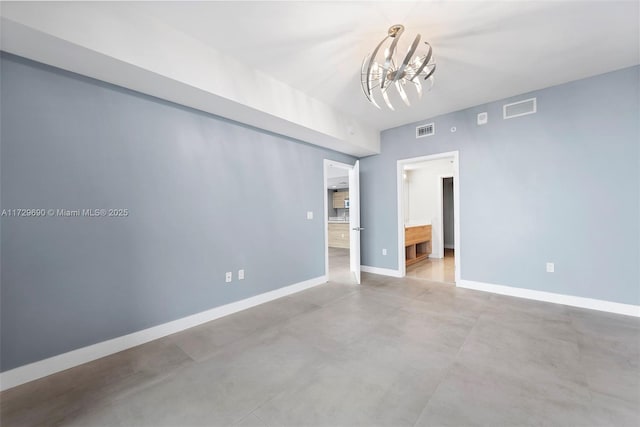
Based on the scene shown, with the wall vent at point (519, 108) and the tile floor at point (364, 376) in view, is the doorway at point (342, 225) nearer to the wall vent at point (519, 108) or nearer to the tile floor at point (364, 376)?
the tile floor at point (364, 376)

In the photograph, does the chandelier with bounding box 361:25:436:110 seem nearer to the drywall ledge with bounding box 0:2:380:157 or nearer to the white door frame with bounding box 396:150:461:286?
the drywall ledge with bounding box 0:2:380:157

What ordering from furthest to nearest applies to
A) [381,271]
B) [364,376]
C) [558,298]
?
[381,271] < [558,298] < [364,376]

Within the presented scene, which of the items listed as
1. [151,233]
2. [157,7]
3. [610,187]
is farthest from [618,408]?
[157,7]

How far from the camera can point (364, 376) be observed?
70.7 inches

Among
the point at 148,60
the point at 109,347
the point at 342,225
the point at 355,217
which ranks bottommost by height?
the point at 109,347

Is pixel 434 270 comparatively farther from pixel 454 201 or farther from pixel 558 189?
pixel 558 189

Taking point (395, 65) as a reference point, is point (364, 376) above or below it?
below

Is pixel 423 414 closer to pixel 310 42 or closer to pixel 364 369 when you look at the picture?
pixel 364 369

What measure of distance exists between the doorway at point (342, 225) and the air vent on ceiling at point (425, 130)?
125 centimetres

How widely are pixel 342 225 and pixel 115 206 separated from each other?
6.63 metres

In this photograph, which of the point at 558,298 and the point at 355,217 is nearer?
the point at 558,298

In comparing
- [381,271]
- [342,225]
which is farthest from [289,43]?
[342,225]

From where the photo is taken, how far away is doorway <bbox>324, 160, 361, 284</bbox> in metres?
4.36

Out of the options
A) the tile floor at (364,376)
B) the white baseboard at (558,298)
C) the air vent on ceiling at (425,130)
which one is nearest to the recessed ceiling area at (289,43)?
the air vent on ceiling at (425,130)
